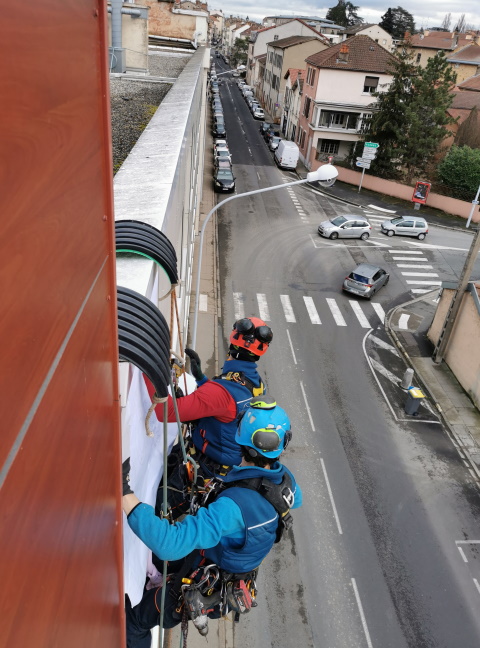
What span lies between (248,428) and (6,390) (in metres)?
2.90

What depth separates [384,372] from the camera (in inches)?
676

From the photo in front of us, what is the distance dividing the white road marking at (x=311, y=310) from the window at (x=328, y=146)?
22.9m

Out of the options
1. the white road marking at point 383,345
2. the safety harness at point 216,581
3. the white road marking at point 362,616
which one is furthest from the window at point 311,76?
the safety harness at point 216,581

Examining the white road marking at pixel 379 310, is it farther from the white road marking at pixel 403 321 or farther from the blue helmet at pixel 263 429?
the blue helmet at pixel 263 429

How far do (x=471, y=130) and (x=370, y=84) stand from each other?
8.67 metres

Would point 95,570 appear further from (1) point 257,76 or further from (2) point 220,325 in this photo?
(1) point 257,76

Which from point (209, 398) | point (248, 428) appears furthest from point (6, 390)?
point (209, 398)

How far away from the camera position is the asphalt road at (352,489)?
9461mm

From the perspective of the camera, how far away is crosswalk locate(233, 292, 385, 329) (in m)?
19.8

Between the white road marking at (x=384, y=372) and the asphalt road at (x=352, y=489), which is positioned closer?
the asphalt road at (x=352, y=489)

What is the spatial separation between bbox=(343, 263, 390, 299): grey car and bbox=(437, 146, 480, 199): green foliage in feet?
54.7

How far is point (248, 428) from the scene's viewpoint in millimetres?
3760

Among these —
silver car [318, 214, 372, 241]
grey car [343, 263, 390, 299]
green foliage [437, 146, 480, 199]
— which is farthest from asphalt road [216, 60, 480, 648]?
green foliage [437, 146, 480, 199]

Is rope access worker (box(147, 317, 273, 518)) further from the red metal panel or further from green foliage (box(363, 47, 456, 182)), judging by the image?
green foliage (box(363, 47, 456, 182))
